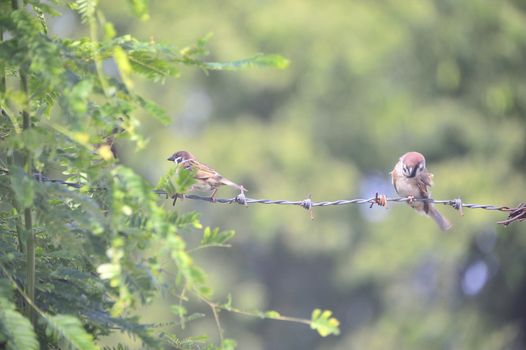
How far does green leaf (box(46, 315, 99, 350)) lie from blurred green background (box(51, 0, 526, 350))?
16.1 m

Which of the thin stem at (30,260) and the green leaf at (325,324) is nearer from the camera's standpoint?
the green leaf at (325,324)

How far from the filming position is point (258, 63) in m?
3.96

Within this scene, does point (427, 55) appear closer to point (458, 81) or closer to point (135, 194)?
point (458, 81)

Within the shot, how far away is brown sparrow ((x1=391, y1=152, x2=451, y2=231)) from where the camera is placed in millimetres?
7766

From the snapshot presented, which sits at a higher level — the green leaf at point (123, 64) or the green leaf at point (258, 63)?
the green leaf at point (258, 63)

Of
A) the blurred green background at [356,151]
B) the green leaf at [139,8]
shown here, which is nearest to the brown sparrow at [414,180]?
the green leaf at [139,8]

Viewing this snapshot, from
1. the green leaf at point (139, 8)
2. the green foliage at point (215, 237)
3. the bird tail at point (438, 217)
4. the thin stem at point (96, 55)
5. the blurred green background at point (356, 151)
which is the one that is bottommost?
the green foliage at point (215, 237)

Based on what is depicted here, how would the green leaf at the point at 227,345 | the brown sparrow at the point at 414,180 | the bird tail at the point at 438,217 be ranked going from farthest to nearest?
the brown sparrow at the point at 414,180
the bird tail at the point at 438,217
the green leaf at the point at 227,345

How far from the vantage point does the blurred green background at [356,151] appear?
20467mm

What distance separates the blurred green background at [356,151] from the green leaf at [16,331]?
638 inches

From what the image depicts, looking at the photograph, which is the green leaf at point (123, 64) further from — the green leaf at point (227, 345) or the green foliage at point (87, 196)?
the green leaf at point (227, 345)

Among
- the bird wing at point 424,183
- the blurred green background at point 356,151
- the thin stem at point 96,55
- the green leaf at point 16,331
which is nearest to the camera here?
the green leaf at point 16,331

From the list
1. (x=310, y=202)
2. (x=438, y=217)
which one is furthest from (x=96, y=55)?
(x=438, y=217)

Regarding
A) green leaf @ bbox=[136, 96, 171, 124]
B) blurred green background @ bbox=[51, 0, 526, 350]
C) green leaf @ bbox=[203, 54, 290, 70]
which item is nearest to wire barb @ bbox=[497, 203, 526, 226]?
green leaf @ bbox=[203, 54, 290, 70]
